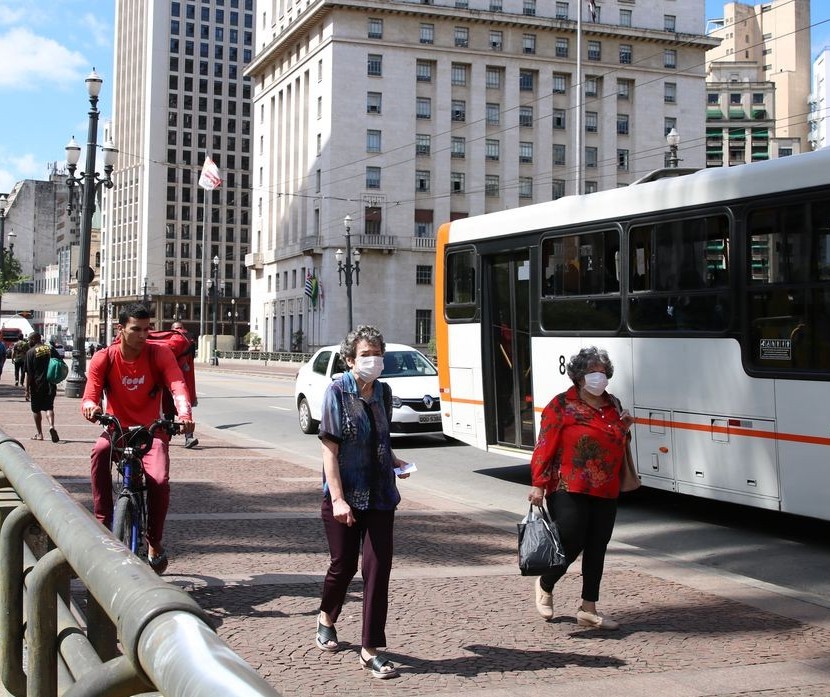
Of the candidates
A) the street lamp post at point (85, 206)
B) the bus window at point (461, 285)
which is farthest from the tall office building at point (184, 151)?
the bus window at point (461, 285)

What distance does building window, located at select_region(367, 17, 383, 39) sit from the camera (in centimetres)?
7900

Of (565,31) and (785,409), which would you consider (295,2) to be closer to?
(565,31)

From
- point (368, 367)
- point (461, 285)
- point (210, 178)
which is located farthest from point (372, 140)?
point (368, 367)

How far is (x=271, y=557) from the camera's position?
27.2ft

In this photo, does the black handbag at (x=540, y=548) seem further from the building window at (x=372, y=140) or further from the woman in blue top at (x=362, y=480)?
the building window at (x=372, y=140)

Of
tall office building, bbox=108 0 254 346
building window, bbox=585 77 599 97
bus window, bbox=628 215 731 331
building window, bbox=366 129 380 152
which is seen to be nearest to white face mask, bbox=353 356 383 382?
bus window, bbox=628 215 731 331

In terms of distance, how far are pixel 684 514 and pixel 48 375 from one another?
1045cm

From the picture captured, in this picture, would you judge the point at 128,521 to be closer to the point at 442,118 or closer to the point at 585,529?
the point at 585,529

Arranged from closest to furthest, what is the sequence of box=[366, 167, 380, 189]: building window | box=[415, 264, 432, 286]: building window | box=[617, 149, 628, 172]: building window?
box=[366, 167, 380, 189]: building window < box=[415, 264, 432, 286]: building window < box=[617, 149, 628, 172]: building window

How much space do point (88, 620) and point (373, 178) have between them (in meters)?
76.9

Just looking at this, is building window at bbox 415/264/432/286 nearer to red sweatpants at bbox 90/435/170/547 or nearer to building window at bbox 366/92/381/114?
building window at bbox 366/92/381/114

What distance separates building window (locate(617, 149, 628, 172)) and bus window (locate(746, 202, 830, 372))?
75.9 m

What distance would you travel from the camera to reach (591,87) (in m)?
83.2

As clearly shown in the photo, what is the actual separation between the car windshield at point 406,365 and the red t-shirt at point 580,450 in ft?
38.4
